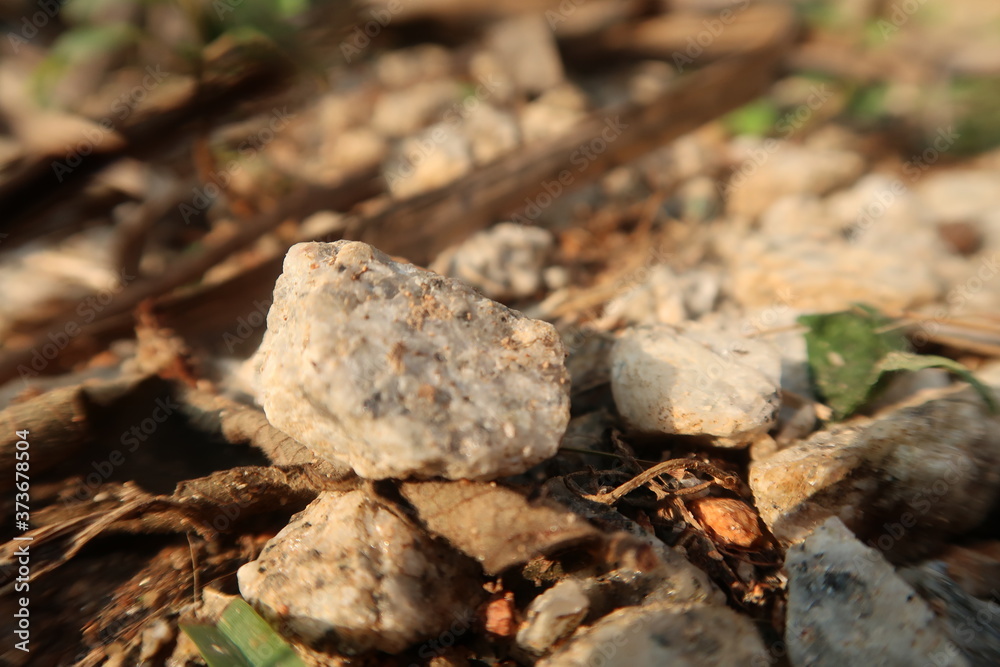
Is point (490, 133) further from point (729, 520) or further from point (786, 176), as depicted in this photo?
point (729, 520)

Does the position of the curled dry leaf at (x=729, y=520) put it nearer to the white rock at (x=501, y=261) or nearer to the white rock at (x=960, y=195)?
the white rock at (x=501, y=261)

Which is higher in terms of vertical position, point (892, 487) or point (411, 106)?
point (411, 106)

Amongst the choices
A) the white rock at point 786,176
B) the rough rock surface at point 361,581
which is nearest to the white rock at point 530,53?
the white rock at point 786,176

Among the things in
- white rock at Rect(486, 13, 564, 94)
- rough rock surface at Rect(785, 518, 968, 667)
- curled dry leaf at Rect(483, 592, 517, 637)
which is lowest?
rough rock surface at Rect(785, 518, 968, 667)

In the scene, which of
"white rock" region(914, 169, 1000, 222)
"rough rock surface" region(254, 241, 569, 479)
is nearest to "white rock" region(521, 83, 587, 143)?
"white rock" region(914, 169, 1000, 222)

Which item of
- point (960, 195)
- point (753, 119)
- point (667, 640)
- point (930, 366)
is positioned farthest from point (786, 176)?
point (667, 640)

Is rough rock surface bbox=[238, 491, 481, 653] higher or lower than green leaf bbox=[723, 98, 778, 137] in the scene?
higher

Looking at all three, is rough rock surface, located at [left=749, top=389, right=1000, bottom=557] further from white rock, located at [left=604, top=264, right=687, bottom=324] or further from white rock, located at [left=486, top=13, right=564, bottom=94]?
white rock, located at [left=486, top=13, right=564, bottom=94]
